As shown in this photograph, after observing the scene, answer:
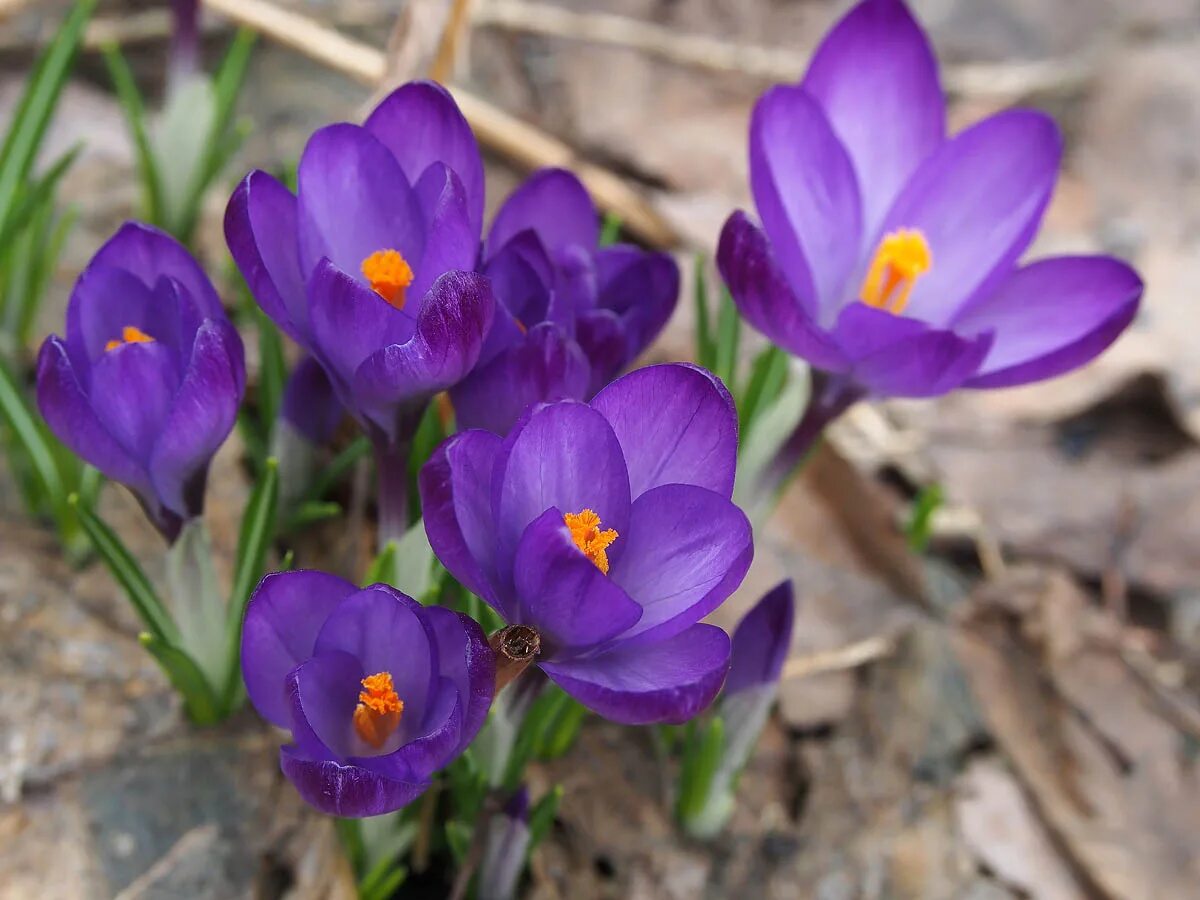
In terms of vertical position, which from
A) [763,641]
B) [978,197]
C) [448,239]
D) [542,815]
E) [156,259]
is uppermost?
[978,197]

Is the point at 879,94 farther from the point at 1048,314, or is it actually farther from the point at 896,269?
the point at 1048,314

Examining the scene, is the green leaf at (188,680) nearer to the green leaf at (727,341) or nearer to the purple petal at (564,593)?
the purple petal at (564,593)

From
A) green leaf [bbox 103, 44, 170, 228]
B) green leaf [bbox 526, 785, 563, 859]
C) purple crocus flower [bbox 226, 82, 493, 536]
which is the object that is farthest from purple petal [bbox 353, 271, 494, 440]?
green leaf [bbox 103, 44, 170, 228]

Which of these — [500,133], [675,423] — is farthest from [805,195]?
[500,133]

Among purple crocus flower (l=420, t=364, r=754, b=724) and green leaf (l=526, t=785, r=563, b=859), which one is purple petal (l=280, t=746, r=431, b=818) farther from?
green leaf (l=526, t=785, r=563, b=859)

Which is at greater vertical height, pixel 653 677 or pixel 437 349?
pixel 437 349

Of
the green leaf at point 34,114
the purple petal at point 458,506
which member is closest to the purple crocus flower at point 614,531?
the purple petal at point 458,506

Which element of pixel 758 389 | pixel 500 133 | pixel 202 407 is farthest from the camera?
pixel 500 133

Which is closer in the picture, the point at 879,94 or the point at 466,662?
the point at 466,662
